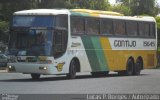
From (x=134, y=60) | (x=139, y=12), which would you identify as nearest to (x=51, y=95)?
(x=134, y=60)

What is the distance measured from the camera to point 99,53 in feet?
106

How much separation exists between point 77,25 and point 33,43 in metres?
2.99

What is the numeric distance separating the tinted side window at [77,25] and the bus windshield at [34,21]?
1.62 m

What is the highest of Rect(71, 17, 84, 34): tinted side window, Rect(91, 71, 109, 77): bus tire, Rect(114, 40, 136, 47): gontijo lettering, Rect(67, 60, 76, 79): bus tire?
Rect(71, 17, 84, 34): tinted side window

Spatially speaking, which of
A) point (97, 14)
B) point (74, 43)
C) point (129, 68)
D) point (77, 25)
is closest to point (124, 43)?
point (129, 68)

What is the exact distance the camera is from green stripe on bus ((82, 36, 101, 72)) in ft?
101

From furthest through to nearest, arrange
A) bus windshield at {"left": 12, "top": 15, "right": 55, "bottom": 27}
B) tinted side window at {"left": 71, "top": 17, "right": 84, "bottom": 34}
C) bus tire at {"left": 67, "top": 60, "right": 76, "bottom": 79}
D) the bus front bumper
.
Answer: tinted side window at {"left": 71, "top": 17, "right": 84, "bottom": 34} < bus tire at {"left": 67, "top": 60, "right": 76, "bottom": 79} < bus windshield at {"left": 12, "top": 15, "right": 55, "bottom": 27} < the bus front bumper

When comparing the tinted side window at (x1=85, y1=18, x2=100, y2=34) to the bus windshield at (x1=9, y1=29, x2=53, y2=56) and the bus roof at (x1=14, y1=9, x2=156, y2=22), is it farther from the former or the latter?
the bus windshield at (x1=9, y1=29, x2=53, y2=56)

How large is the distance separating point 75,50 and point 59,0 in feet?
97.4

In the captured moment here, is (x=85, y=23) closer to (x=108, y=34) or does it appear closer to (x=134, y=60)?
(x=108, y=34)

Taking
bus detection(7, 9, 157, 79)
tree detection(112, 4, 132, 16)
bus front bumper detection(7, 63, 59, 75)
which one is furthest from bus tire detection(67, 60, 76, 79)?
tree detection(112, 4, 132, 16)

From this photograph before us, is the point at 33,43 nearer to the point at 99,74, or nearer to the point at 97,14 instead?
the point at 97,14

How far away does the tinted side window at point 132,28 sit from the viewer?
3511 cm

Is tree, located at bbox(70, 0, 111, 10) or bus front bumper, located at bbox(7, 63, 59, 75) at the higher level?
tree, located at bbox(70, 0, 111, 10)
